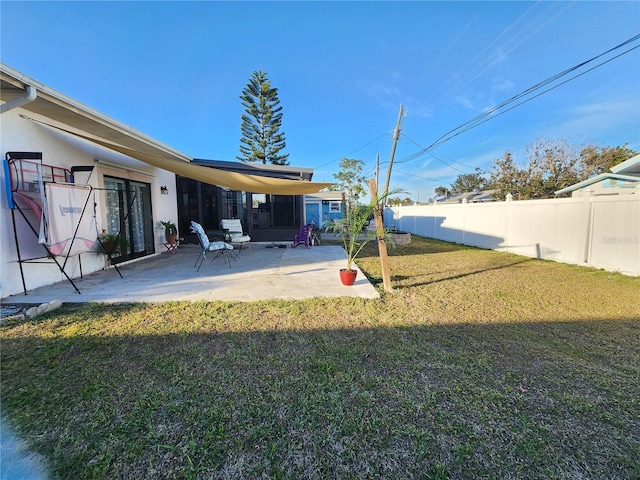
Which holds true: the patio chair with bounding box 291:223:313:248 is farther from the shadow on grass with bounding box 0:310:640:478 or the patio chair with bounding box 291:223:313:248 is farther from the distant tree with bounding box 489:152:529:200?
the distant tree with bounding box 489:152:529:200

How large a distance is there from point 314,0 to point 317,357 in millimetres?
8518

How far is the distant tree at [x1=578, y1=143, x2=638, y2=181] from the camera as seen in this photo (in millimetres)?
16234

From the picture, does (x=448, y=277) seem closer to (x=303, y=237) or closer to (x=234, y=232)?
(x=303, y=237)

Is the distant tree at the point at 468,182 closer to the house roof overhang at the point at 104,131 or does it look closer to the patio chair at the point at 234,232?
the patio chair at the point at 234,232

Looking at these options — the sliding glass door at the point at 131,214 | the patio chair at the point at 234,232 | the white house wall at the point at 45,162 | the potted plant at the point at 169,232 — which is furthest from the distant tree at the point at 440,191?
the white house wall at the point at 45,162

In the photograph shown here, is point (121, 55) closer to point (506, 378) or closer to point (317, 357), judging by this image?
point (317, 357)

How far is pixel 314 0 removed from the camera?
22.6 feet

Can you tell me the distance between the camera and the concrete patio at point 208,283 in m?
3.77

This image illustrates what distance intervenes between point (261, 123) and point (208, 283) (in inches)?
715

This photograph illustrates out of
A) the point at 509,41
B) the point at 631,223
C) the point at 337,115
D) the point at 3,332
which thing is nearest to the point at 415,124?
the point at 337,115

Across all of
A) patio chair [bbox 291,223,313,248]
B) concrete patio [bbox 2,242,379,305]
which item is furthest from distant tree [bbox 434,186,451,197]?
concrete patio [bbox 2,242,379,305]

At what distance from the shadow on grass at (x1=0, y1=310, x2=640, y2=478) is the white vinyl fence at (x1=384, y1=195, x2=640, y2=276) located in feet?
12.2

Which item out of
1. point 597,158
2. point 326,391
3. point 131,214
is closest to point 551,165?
point 597,158

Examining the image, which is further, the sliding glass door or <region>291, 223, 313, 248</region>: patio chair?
<region>291, 223, 313, 248</region>: patio chair
